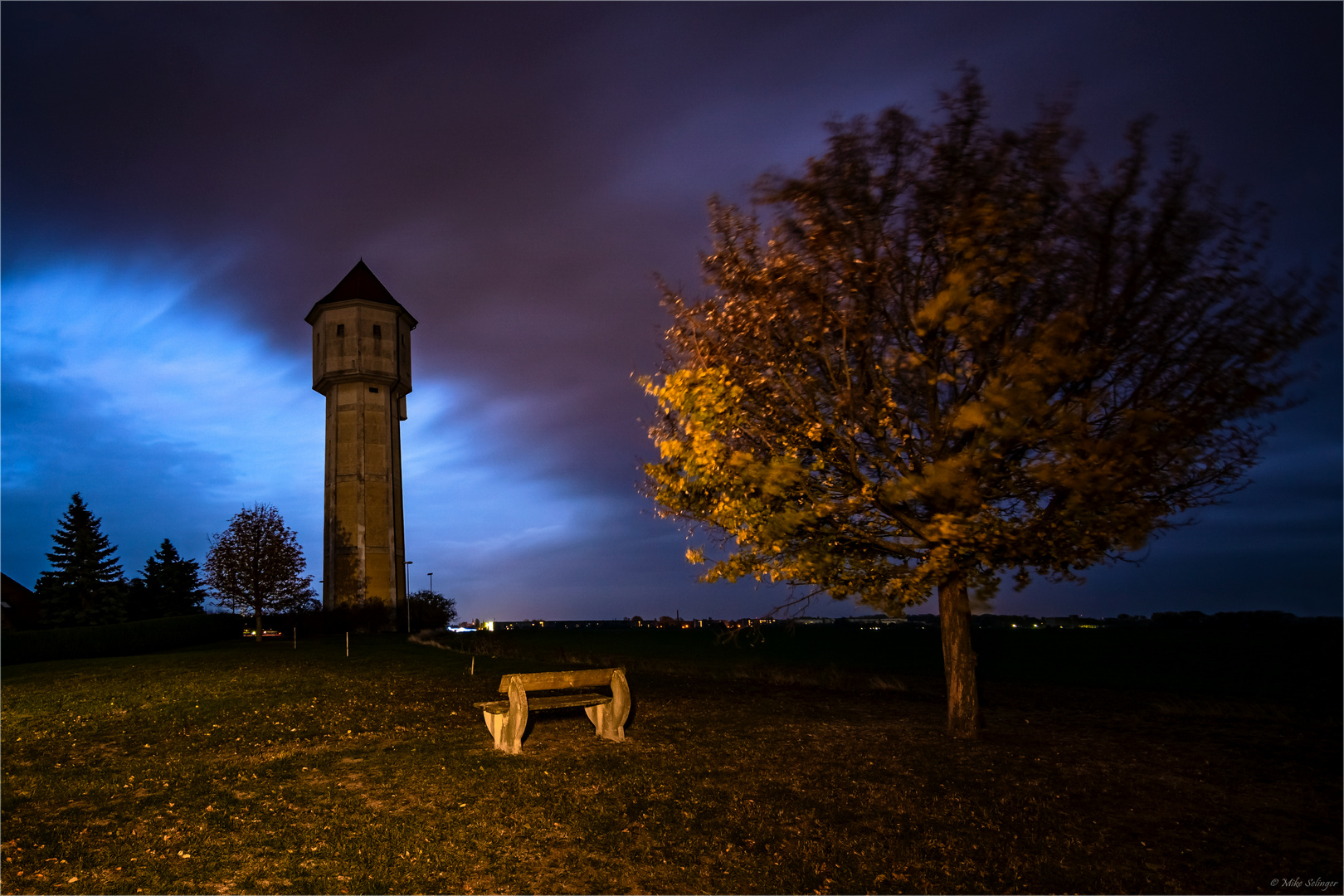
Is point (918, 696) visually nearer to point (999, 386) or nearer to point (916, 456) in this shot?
point (916, 456)

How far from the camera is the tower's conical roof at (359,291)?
5588cm

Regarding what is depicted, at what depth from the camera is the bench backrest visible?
36.9ft

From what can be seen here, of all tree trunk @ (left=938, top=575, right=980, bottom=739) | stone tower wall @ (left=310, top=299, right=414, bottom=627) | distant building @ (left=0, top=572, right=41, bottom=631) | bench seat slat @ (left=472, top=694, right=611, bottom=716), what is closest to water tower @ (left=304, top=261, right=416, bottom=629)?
stone tower wall @ (left=310, top=299, right=414, bottom=627)

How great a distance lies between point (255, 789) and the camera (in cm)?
917

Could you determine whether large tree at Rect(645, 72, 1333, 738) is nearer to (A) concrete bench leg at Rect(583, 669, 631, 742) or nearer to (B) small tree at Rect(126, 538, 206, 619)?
(A) concrete bench leg at Rect(583, 669, 631, 742)

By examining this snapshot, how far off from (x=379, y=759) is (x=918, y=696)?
12768 mm

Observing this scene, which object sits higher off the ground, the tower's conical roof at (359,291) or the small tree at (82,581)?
the tower's conical roof at (359,291)

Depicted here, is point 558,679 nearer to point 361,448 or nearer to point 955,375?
point 955,375

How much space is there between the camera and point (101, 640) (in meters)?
37.0

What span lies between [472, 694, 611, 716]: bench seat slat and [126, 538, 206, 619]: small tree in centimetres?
6146

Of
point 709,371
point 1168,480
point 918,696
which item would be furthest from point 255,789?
point 918,696

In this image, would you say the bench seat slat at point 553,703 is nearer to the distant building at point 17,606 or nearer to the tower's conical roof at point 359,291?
the tower's conical roof at point 359,291

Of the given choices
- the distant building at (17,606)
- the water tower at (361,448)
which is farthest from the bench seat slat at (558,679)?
the distant building at (17,606)

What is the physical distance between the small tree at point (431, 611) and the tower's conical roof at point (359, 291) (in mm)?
20663
